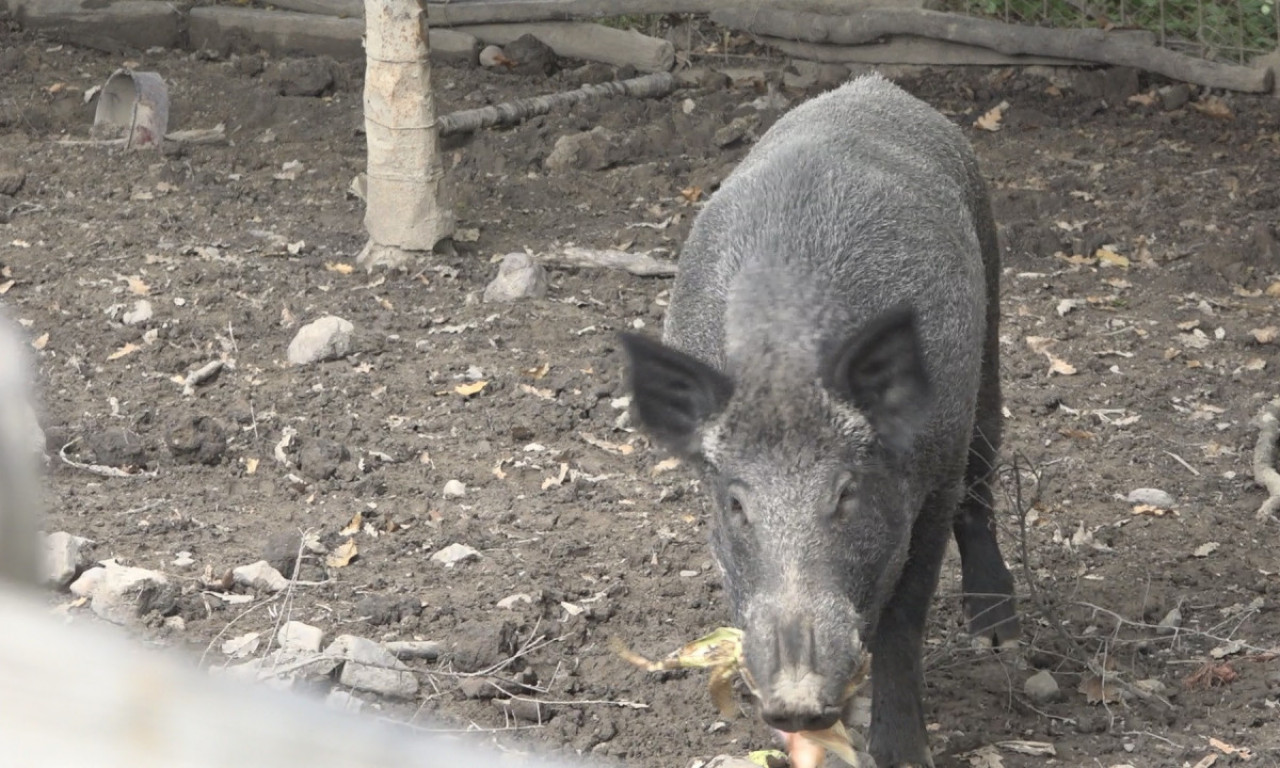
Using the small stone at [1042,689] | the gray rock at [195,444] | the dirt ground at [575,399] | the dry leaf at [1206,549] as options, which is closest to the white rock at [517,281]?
the dirt ground at [575,399]

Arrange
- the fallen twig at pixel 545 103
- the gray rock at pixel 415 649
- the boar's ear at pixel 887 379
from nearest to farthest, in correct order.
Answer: the boar's ear at pixel 887 379 → the gray rock at pixel 415 649 → the fallen twig at pixel 545 103

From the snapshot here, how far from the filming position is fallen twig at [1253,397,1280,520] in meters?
5.56

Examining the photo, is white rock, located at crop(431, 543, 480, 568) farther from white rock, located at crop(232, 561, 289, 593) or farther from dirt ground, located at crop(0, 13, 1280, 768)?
white rock, located at crop(232, 561, 289, 593)

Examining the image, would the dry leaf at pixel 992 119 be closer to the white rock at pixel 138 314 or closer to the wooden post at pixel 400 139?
the wooden post at pixel 400 139

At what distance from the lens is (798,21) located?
10859mm

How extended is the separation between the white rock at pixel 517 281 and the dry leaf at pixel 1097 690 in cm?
366

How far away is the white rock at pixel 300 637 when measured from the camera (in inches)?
179

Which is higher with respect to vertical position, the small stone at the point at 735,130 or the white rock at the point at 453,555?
the small stone at the point at 735,130

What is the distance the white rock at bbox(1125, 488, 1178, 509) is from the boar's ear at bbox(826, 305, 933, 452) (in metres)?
2.34

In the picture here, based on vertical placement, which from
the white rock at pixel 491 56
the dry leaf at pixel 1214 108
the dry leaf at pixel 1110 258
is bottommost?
the dry leaf at pixel 1110 258

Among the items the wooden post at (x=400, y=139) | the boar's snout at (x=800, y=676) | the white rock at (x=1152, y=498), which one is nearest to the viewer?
the boar's snout at (x=800, y=676)

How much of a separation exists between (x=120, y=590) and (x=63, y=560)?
0.75 ft

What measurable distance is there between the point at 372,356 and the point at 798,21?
5182 millimetres

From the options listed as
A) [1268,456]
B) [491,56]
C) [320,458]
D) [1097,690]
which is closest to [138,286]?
[320,458]
